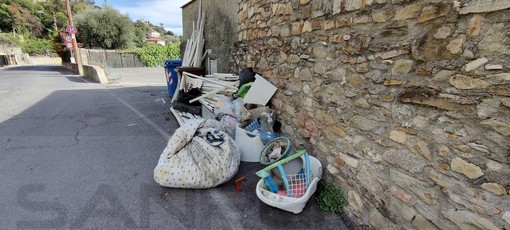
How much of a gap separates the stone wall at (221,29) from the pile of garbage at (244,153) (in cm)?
178

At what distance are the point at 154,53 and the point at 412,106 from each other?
88.8ft

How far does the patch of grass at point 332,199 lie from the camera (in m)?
2.26

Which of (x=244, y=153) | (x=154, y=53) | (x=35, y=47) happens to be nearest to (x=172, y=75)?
(x=244, y=153)

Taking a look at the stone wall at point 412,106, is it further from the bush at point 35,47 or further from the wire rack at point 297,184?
the bush at point 35,47

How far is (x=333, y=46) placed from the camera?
2.24m

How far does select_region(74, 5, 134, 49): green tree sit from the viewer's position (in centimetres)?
2247

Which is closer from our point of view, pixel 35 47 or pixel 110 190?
pixel 110 190

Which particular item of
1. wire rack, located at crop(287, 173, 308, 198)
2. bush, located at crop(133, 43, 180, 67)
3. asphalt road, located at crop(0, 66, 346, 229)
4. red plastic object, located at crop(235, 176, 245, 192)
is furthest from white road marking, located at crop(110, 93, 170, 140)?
bush, located at crop(133, 43, 180, 67)

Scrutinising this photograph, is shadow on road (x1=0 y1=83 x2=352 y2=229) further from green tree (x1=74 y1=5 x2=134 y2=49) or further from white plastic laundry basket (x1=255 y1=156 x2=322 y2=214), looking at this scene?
green tree (x1=74 y1=5 x2=134 y2=49)

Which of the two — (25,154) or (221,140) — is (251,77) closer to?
(221,140)

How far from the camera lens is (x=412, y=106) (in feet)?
5.19

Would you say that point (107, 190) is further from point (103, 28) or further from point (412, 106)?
point (103, 28)

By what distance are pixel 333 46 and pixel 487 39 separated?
114cm

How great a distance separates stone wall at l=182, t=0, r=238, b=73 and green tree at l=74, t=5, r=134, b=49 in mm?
20464
